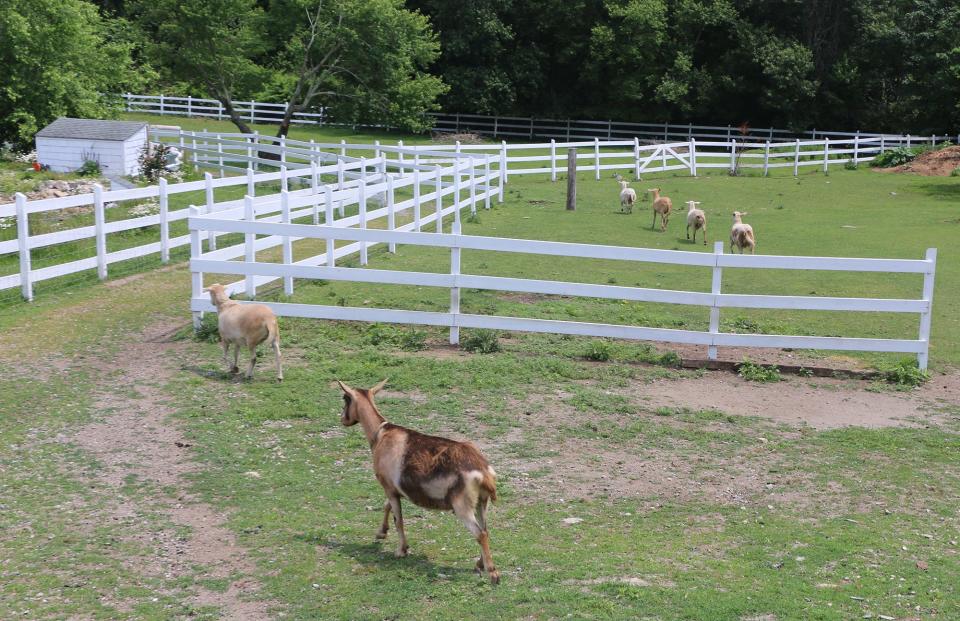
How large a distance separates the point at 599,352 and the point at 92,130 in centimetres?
1839

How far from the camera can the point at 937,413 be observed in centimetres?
969

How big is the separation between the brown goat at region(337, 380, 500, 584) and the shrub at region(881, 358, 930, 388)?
657 cm

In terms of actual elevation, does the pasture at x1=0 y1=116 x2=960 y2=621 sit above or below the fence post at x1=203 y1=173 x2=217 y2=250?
below

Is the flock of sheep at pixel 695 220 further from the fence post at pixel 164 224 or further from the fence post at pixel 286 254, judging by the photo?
the fence post at pixel 164 224

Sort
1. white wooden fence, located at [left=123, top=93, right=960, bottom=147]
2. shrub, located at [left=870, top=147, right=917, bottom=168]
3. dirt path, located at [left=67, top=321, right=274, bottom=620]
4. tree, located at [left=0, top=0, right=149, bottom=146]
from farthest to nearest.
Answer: white wooden fence, located at [left=123, top=93, right=960, bottom=147], shrub, located at [left=870, top=147, right=917, bottom=168], tree, located at [left=0, top=0, right=149, bottom=146], dirt path, located at [left=67, top=321, right=274, bottom=620]

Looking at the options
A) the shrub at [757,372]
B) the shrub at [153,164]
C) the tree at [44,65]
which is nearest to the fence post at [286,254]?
the shrub at [757,372]

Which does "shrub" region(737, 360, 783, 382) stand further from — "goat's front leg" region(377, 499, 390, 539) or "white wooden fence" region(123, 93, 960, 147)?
"white wooden fence" region(123, 93, 960, 147)

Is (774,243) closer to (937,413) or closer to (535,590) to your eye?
(937,413)

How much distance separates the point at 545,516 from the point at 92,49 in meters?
27.6

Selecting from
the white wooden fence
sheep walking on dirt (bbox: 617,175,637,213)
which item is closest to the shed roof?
sheep walking on dirt (bbox: 617,175,637,213)

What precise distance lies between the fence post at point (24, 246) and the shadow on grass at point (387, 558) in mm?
8442

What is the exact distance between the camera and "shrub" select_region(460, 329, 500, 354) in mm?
11281

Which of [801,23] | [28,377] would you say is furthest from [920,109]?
[28,377]

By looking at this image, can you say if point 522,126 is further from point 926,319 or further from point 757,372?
point 757,372
